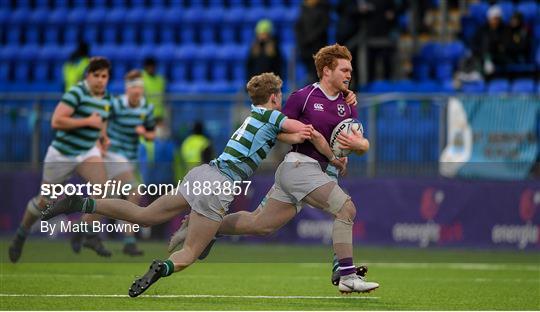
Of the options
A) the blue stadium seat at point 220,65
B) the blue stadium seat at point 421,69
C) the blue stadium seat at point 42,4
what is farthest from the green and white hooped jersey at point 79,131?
the blue stadium seat at point 42,4

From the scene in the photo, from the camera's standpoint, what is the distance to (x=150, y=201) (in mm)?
12203

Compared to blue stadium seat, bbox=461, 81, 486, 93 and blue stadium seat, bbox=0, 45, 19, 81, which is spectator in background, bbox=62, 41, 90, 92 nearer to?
blue stadium seat, bbox=0, 45, 19, 81

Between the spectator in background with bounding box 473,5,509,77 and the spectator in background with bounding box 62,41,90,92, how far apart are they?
6.79m

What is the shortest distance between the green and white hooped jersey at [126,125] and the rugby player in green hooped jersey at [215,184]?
5997 millimetres

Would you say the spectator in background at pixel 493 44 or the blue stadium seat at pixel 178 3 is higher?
the blue stadium seat at pixel 178 3

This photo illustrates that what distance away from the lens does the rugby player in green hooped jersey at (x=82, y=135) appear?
599 inches

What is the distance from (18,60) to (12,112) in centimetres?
613

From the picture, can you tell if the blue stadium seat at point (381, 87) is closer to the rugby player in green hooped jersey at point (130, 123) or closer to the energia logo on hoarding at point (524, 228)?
the energia logo on hoarding at point (524, 228)

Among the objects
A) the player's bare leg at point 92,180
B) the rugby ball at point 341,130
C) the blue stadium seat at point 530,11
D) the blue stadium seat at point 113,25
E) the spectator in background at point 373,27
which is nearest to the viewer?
the rugby ball at point 341,130

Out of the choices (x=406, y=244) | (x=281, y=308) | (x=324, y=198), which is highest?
(x=324, y=198)

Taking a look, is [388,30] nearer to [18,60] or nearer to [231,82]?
[231,82]

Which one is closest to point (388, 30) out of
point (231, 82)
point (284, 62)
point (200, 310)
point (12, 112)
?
point (284, 62)

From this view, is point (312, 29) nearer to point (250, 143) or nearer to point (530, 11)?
point (530, 11)

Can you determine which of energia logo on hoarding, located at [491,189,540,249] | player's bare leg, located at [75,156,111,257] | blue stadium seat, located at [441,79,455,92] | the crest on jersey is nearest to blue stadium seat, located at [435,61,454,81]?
blue stadium seat, located at [441,79,455,92]
